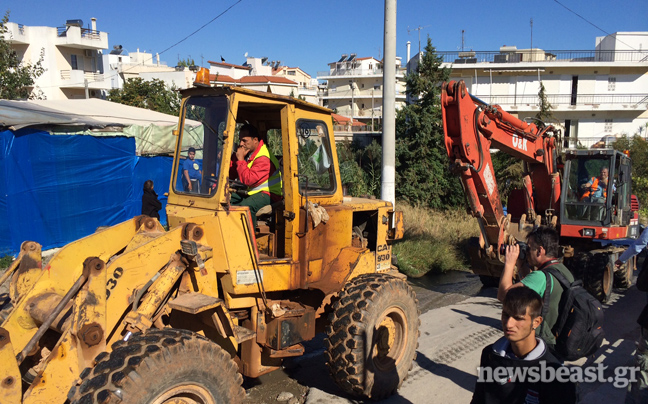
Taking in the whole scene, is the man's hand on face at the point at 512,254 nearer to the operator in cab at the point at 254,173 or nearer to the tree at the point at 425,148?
the operator in cab at the point at 254,173

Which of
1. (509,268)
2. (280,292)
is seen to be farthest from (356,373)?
(509,268)

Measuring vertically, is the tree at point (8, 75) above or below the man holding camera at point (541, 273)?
above

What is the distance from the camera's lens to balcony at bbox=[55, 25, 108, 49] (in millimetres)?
38094

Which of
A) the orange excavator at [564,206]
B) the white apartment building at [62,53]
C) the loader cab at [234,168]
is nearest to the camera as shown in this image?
the loader cab at [234,168]

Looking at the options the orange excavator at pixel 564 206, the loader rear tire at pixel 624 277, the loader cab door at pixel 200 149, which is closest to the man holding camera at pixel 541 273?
the loader cab door at pixel 200 149

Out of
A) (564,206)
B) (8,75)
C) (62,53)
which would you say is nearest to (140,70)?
(62,53)

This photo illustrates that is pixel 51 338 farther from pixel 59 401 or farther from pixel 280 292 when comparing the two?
pixel 280 292

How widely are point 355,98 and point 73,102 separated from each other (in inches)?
1967

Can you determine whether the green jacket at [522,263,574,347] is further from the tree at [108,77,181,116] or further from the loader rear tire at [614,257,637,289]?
the tree at [108,77,181,116]

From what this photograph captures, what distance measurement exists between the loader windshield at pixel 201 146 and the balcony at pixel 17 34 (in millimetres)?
39007

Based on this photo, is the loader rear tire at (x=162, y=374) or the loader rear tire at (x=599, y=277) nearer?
the loader rear tire at (x=162, y=374)

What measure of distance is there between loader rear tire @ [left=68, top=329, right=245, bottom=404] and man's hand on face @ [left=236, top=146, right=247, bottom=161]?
1.93 metres

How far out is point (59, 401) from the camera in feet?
9.90

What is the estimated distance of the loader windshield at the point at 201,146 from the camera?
4117mm
